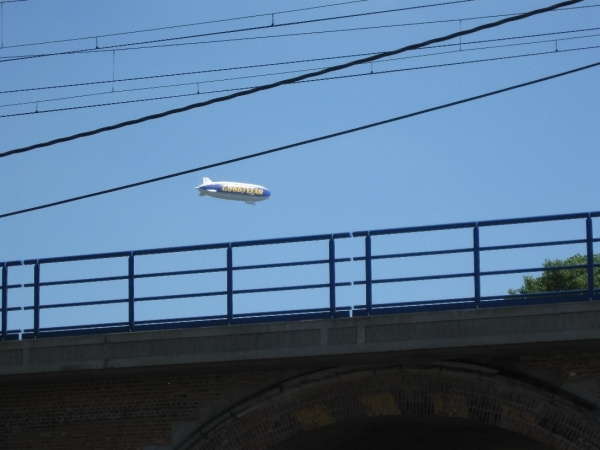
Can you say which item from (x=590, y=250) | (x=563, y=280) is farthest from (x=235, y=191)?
(x=590, y=250)

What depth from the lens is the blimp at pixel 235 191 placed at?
253ft

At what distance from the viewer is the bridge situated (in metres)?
13.2

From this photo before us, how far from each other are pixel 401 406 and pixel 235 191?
64997 millimetres

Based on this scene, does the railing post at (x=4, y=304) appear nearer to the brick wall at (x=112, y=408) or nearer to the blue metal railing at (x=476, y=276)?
the brick wall at (x=112, y=408)

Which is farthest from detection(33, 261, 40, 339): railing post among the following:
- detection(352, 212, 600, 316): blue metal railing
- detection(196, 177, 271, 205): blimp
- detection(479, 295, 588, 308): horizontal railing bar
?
detection(196, 177, 271, 205): blimp

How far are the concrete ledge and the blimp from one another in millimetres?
62203

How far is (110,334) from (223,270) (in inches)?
73.1

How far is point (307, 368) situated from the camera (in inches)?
566

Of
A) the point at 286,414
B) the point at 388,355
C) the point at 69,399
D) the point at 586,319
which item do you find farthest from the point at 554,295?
the point at 69,399

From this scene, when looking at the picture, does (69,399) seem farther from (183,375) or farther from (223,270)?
(223,270)

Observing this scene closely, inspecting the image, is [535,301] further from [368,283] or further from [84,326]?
[84,326]

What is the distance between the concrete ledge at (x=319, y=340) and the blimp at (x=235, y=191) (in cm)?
6220

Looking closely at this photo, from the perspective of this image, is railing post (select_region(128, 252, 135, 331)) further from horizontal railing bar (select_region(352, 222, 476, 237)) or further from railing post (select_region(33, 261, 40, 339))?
horizontal railing bar (select_region(352, 222, 476, 237))

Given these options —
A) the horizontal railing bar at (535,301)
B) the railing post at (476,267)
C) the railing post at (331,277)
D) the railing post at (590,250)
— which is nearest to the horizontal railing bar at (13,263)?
the railing post at (331,277)
